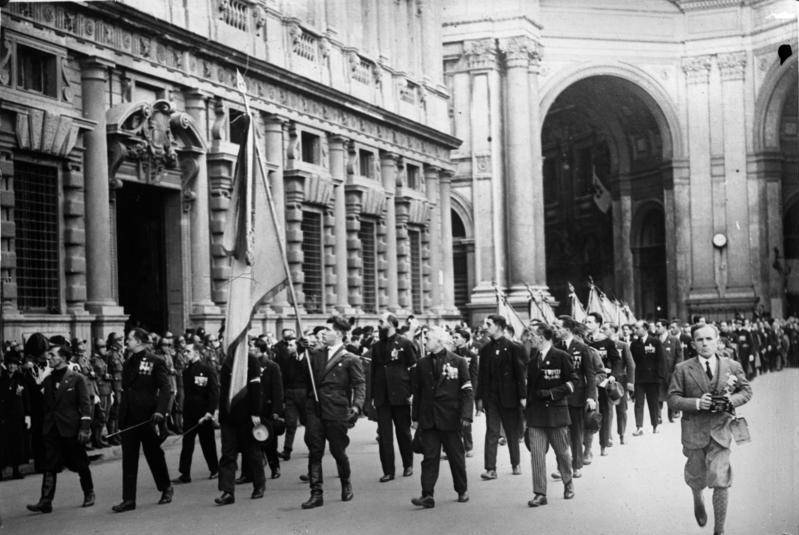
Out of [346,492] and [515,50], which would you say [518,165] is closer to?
[515,50]

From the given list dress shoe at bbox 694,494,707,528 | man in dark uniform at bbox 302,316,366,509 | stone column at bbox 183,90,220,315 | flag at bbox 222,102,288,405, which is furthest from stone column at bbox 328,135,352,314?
dress shoe at bbox 694,494,707,528

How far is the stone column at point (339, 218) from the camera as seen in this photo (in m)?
29.7

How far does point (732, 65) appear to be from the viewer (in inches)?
1997

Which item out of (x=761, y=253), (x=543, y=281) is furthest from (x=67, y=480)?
(x=761, y=253)

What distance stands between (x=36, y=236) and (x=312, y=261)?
10.1 m

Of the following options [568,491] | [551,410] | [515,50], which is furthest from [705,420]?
[515,50]

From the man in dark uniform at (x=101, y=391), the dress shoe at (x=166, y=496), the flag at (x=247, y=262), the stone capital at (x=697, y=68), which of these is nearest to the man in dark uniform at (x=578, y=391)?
the flag at (x=247, y=262)

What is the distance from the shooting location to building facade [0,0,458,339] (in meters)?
19.4

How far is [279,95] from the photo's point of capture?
27.0 meters

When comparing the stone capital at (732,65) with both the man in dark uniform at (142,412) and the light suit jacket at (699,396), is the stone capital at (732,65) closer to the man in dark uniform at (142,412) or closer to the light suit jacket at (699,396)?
the man in dark uniform at (142,412)

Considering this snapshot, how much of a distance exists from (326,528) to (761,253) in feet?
136

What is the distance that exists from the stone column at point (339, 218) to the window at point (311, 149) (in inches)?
26.3

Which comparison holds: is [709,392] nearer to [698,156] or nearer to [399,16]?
[399,16]

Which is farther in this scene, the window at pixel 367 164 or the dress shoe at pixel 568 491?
the window at pixel 367 164
